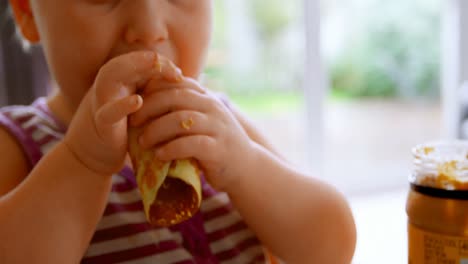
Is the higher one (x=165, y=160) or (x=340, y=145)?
(x=165, y=160)

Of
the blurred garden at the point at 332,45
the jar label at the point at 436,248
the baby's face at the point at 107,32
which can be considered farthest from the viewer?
the blurred garden at the point at 332,45

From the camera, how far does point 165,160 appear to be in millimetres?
567

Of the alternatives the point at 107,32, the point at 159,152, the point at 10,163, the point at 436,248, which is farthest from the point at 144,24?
the point at 436,248

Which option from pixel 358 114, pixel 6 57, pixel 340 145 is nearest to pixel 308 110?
pixel 6 57

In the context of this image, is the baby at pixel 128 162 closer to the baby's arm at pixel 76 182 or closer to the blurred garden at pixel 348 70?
the baby's arm at pixel 76 182

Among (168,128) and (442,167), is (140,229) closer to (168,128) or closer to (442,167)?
(168,128)

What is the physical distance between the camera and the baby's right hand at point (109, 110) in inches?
22.3

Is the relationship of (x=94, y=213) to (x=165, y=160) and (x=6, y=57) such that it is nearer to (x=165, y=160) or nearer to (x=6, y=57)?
(x=165, y=160)

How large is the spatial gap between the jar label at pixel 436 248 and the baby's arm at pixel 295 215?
5.4 inches

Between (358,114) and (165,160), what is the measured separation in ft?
11.4

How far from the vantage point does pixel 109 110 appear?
55 cm

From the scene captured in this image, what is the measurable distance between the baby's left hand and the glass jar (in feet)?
0.65

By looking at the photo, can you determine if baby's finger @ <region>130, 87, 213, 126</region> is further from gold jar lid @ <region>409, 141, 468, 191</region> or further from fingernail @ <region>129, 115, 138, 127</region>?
gold jar lid @ <region>409, 141, 468, 191</region>

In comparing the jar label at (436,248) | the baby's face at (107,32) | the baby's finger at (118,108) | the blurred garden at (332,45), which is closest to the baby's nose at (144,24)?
the baby's face at (107,32)
